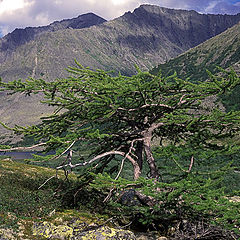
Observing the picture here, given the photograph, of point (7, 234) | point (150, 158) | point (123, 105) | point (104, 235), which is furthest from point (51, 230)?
point (123, 105)

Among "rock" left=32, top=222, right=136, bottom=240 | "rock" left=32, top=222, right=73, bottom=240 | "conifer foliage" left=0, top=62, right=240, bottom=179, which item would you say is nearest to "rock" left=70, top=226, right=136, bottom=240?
"rock" left=32, top=222, right=136, bottom=240

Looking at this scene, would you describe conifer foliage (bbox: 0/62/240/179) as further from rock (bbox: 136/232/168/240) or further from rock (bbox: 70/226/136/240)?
rock (bbox: 70/226/136/240)

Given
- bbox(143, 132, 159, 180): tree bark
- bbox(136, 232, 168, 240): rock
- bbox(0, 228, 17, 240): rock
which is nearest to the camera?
bbox(0, 228, 17, 240): rock

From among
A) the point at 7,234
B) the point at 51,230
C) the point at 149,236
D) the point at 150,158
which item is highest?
the point at 150,158

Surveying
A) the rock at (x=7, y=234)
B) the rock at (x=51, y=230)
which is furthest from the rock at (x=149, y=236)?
the rock at (x=7, y=234)

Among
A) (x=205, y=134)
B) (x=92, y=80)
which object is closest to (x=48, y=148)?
(x=92, y=80)

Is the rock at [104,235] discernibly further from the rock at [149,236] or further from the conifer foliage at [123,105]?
the conifer foliage at [123,105]

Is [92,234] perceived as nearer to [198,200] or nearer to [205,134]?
[198,200]

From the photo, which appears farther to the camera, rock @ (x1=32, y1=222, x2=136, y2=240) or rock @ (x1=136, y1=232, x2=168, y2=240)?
rock @ (x1=136, y1=232, x2=168, y2=240)

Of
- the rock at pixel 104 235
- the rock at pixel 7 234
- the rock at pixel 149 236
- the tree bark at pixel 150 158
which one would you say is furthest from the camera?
the tree bark at pixel 150 158

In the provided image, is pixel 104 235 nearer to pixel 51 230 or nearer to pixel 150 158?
pixel 51 230

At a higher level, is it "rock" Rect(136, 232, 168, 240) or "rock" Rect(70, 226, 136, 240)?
"rock" Rect(70, 226, 136, 240)

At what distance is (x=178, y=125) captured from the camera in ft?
30.8

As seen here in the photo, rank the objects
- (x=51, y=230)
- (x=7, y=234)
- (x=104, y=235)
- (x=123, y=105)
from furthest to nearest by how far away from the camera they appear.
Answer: (x=123, y=105) → (x=51, y=230) → (x=104, y=235) → (x=7, y=234)
